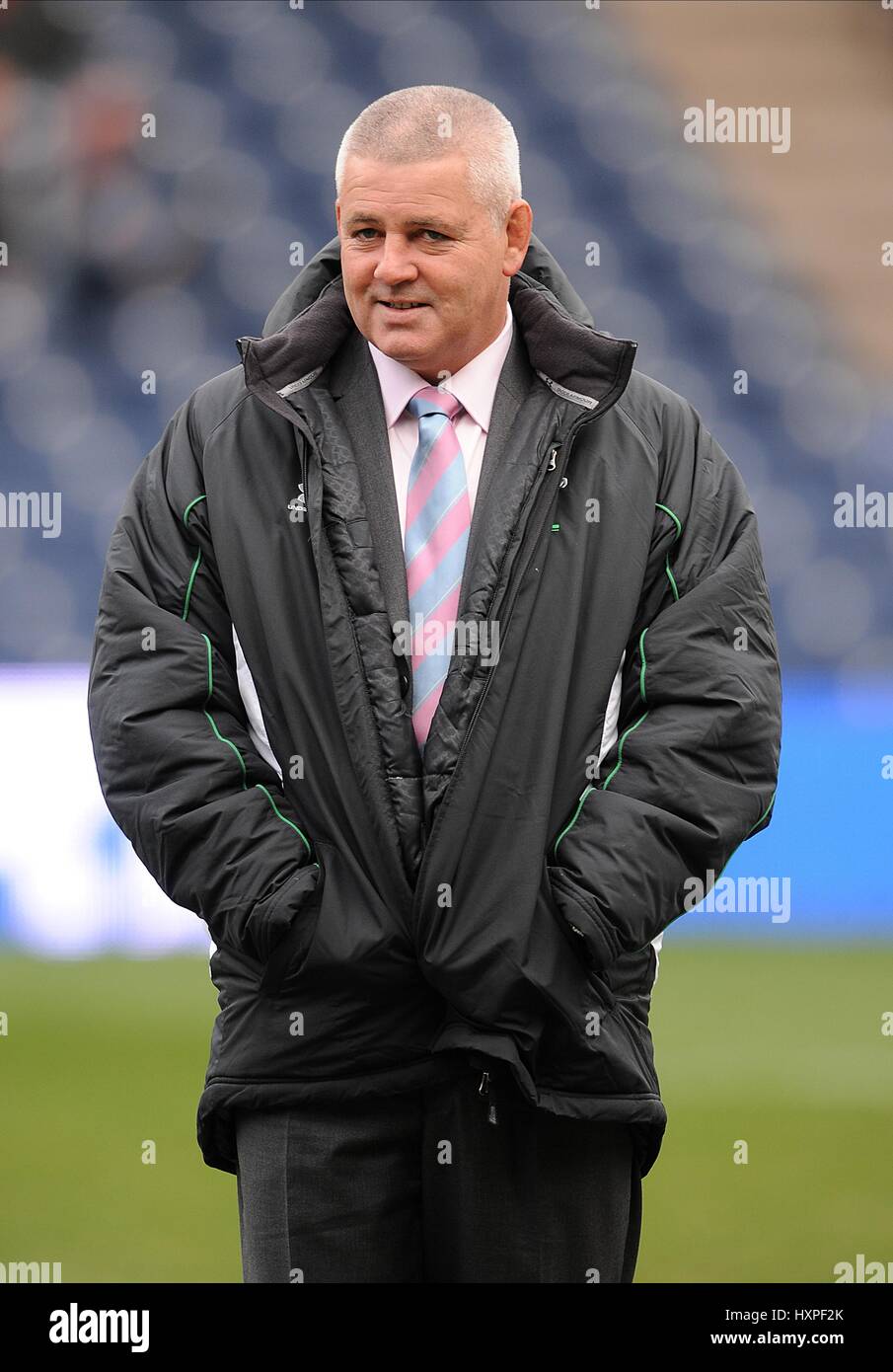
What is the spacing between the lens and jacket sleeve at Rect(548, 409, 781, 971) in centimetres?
110

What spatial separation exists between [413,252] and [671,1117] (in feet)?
4.68

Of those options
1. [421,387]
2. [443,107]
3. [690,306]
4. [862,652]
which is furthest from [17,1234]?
[690,306]

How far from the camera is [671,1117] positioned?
2.21 metres

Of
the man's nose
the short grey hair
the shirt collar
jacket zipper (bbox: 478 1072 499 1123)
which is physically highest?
the short grey hair

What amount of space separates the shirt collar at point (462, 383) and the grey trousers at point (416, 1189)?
0.46 m

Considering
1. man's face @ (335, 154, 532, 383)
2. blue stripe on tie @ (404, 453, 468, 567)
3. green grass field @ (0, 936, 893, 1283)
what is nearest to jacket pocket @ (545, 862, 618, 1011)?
blue stripe on tie @ (404, 453, 468, 567)

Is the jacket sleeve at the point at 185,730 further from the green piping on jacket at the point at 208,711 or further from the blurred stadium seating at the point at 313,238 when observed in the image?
the blurred stadium seating at the point at 313,238

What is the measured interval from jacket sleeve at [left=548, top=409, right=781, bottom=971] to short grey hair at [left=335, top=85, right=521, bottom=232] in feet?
0.73

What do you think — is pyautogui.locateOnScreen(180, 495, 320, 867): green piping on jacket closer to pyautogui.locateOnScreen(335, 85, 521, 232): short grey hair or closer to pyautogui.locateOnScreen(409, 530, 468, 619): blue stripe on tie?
pyautogui.locateOnScreen(409, 530, 468, 619): blue stripe on tie

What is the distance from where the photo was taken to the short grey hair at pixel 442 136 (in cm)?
111

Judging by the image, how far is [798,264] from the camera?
328 cm

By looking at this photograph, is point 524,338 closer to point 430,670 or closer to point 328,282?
point 328,282

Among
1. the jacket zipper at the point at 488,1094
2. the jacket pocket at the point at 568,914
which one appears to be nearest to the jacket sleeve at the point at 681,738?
the jacket pocket at the point at 568,914

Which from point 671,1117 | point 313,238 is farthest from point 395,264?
point 313,238
